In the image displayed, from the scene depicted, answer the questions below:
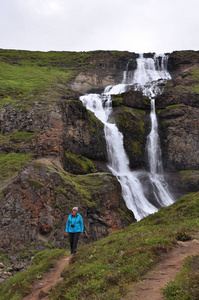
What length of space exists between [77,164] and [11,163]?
880 cm

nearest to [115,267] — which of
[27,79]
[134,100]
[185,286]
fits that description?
[185,286]

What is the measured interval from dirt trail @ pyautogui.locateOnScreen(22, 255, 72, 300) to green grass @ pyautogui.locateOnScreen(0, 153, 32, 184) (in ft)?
42.0

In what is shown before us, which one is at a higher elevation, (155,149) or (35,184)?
(155,149)

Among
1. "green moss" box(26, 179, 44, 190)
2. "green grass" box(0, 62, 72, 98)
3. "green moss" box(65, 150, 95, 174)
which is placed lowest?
"green moss" box(26, 179, 44, 190)

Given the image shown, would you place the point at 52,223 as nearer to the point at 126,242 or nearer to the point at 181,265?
the point at 126,242

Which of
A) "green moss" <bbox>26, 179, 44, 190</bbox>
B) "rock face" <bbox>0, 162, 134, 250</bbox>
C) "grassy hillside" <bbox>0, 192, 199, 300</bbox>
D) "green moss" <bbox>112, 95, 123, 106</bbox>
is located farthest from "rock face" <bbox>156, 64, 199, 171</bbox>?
"grassy hillside" <bbox>0, 192, 199, 300</bbox>

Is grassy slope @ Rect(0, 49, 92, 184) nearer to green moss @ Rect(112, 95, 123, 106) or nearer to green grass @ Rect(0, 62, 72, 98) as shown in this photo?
green grass @ Rect(0, 62, 72, 98)

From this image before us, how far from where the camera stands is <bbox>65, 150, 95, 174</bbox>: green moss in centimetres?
2925

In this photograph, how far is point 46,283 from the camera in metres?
8.17

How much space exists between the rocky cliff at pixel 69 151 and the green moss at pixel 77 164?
0.16 meters

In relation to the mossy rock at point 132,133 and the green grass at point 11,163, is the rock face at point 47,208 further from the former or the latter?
the mossy rock at point 132,133

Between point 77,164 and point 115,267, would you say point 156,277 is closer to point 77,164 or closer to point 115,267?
point 115,267

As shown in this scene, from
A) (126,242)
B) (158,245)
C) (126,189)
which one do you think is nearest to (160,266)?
Answer: (158,245)

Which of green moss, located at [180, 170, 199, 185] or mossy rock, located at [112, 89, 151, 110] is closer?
green moss, located at [180, 170, 199, 185]
